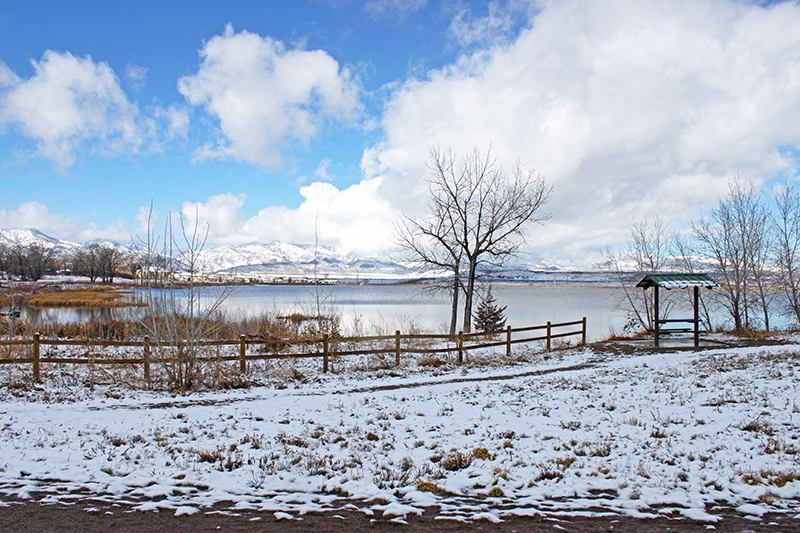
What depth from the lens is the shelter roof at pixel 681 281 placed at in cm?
1762

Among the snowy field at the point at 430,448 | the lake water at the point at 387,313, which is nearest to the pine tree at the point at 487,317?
the lake water at the point at 387,313

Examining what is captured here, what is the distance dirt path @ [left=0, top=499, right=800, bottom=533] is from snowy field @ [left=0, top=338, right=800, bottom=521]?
163mm

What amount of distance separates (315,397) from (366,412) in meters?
2.18

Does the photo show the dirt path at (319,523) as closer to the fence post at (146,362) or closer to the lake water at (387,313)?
the fence post at (146,362)

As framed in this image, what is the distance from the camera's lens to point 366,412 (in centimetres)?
894

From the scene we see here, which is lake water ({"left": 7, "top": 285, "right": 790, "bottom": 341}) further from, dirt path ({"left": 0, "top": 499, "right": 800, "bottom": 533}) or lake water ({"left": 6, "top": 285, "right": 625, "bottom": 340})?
dirt path ({"left": 0, "top": 499, "right": 800, "bottom": 533})

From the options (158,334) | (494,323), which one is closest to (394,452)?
(158,334)

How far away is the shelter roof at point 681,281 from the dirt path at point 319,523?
50.3 ft

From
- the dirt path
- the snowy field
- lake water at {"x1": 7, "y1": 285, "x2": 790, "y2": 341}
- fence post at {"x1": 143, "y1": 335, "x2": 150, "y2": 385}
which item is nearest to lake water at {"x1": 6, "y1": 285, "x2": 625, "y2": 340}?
lake water at {"x1": 7, "y1": 285, "x2": 790, "y2": 341}

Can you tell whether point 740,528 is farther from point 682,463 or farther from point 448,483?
point 448,483

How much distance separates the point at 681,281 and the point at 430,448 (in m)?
15.6

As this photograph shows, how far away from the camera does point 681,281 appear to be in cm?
1777

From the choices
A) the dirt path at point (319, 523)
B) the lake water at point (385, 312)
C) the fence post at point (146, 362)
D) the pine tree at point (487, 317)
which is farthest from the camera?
the lake water at point (385, 312)

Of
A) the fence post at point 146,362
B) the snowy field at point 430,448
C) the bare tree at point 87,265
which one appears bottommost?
the snowy field at point 430,448
